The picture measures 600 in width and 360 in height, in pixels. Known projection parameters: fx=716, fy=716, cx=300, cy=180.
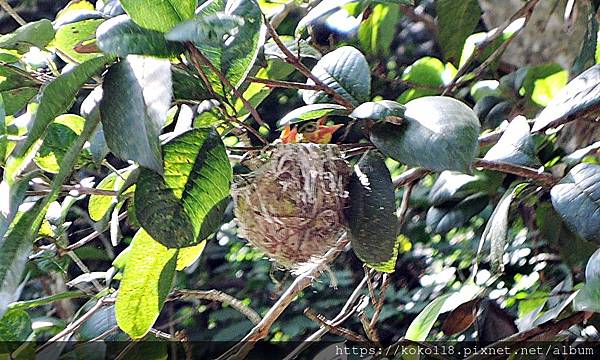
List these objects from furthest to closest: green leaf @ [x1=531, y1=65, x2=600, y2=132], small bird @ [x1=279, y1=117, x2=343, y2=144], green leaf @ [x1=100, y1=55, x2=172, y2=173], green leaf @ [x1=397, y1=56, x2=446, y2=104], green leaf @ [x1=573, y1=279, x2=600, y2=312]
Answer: green leaf @ [x1=397, y1=56, x2=446, y2=104], small bird @ [x1=279, y1=117, x2=343, y2=144], green leaf @ [x1=531, y1=65, x2=600, y2=132], green leaf @ [x1=573, y1=279, x2=600, y2=312], green leaf @ [x1=100, y1=55, x2=172, y2=173]

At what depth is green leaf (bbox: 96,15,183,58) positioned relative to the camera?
0.45m

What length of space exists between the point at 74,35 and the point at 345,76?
281 millimetres

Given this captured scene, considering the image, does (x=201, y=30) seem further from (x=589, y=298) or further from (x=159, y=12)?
(x=589, y=298)

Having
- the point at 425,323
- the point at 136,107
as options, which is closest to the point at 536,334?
the point at 425,323

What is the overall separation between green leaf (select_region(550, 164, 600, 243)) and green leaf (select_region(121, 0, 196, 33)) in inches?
14.5

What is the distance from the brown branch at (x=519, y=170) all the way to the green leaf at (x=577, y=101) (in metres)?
0.04

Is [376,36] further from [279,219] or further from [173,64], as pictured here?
[173,64]

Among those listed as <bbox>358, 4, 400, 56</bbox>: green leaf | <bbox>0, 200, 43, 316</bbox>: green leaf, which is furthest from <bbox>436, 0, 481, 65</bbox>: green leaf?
<bbox>0, 200, 43, 316</bbox>: green leaf

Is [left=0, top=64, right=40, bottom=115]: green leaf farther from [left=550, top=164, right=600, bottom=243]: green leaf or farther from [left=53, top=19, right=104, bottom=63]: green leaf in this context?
[left=550, top=164, right=600, bottom=243]: green leaf

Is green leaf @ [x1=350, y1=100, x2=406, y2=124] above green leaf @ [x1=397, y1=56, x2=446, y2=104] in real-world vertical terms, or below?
above

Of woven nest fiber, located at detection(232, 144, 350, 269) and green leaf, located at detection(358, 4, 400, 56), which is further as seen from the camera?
green leaf, located at detection(358, 4, 400, 56)

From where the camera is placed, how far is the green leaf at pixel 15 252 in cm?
46

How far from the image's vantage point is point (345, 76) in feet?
2.49

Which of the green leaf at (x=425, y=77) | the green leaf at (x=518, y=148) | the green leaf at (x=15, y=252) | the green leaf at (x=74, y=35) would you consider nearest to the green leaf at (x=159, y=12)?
the green leaf at (x=15, y=252)
